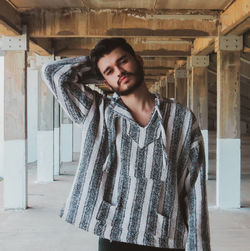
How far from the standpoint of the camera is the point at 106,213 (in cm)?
158

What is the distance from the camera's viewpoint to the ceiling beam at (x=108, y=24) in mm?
6133

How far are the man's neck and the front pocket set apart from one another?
1.21 feet

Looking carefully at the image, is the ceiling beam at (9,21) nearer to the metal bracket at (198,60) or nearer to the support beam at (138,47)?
the support beam at (138,47)

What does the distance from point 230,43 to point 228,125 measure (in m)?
1.18

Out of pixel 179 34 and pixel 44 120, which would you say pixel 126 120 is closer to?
pixel 179 34

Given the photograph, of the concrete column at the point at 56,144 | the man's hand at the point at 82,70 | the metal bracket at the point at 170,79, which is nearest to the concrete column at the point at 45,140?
the concrete column at the point at 56,144

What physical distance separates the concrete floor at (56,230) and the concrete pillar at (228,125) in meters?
0.28

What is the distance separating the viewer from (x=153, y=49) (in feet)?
30.6

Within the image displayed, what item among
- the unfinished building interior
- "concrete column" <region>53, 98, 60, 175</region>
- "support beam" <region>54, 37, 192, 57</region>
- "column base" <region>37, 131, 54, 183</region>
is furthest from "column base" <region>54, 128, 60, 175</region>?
the unfinished building interior

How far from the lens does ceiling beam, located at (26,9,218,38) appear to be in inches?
241

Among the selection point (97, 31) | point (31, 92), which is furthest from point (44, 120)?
point (31, 92)

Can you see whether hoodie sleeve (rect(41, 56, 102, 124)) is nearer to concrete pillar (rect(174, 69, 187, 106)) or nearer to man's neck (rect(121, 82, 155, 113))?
man's neck (rect(121, 82, 155, 113))

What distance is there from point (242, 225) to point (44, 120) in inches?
198

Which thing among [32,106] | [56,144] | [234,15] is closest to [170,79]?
[32,106]
